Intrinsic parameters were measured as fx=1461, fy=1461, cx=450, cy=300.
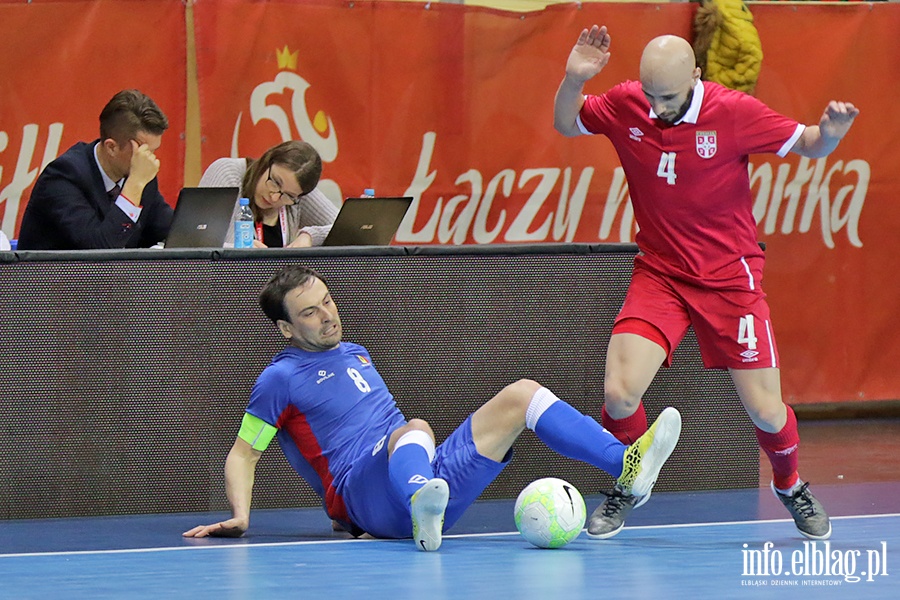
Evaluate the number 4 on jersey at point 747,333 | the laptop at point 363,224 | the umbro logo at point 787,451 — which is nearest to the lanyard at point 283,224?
the laptop at point 363,224

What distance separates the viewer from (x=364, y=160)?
8.73 meters

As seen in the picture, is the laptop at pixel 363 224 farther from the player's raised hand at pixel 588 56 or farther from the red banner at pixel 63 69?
the red banner at pixel 63 69

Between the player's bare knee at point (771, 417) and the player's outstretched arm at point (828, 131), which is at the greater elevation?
the player's outstretched arm at point (828, 131)

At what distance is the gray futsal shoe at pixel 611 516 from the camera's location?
5.58 meters

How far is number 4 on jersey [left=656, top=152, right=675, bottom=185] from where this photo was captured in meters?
5.66

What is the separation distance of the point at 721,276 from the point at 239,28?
386 cm

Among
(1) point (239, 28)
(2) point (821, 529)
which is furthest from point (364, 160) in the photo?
(2) point (821, 529)

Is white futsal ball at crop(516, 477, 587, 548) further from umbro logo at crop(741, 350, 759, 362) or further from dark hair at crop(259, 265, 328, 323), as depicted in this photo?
dark hair at crop(259, 265, 328, 323)

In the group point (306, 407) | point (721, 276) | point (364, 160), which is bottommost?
point (306, 407)

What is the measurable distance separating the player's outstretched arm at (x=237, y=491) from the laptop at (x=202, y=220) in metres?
1.30

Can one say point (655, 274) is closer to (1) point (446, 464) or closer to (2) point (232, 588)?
(1) point (446, 464)

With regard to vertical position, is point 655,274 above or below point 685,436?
above

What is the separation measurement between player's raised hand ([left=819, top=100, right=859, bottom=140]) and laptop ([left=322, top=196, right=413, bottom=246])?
7.48 ft

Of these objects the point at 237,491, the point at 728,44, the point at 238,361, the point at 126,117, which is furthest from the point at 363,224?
the point at 728,44
